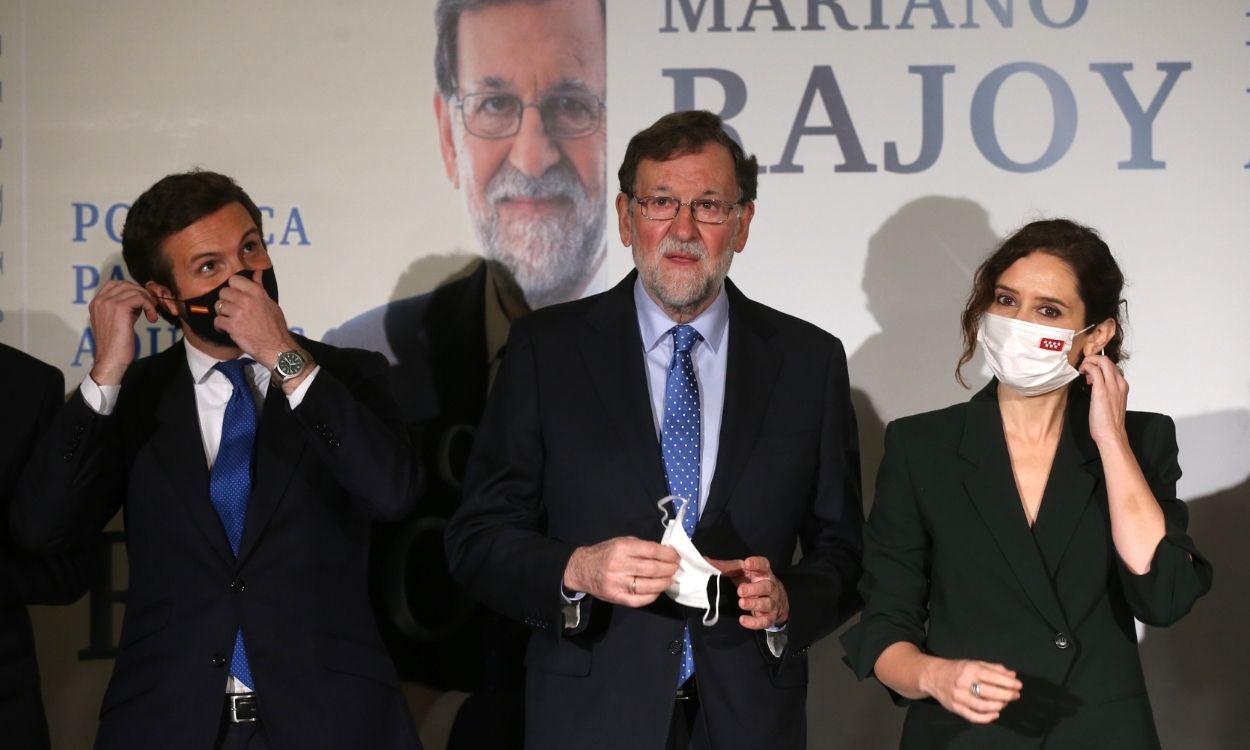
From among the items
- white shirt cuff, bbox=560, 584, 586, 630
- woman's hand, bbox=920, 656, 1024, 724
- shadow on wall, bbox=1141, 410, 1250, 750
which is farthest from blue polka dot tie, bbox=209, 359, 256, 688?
shadow on wall, bbox=1141, 410, 1250, 750

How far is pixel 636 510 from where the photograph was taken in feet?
9.61

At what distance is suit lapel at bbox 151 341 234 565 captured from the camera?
3023 millimetres

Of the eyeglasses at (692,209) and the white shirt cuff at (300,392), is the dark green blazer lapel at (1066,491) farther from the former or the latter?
the white shirt cuff at (300,392)

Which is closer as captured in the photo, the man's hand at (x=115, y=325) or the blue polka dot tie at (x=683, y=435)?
the blue polka dot tie at (x=683, y=435)

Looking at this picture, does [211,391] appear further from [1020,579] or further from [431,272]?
[1020,579]

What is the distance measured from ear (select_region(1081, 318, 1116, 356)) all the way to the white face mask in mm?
27

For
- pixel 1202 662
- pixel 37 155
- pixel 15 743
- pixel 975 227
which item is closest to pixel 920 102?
pixel 975 227

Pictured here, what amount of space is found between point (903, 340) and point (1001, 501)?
4.33ft

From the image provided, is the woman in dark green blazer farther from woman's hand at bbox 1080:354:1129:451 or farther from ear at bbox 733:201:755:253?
ear at bbox 733:201:755:253

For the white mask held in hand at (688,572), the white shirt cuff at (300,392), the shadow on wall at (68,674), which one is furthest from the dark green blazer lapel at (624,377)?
A: the shadow on wall at (68,674)

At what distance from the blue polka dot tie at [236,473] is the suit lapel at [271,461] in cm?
2

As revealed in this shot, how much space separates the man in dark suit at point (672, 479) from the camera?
285 cm

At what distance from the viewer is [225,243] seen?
3.22 meters

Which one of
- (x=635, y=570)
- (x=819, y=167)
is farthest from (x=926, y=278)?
(x=635, y=570)
